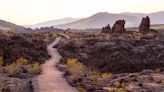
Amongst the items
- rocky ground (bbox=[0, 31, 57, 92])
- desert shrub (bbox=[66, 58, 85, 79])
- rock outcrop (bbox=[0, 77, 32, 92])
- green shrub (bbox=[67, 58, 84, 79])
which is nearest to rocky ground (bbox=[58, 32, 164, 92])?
rocky ground (bbox=[0, 31, 57, 92])

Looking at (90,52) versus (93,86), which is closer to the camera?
(93,86)

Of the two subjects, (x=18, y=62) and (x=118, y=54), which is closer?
(x=18, y=62)

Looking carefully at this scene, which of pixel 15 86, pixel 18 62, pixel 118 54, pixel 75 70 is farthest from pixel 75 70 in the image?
pixel 118 54

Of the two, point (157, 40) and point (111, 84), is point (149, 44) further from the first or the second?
point (111, 84)

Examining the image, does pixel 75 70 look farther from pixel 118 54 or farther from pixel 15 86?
pixel 118 54

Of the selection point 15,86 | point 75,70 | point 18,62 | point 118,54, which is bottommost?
point 118,54

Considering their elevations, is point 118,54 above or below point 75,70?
below

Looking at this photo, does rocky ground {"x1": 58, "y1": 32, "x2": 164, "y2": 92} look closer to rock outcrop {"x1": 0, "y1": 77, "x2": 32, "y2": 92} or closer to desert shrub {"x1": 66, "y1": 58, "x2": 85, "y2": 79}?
desert shrub {"x1": 66, "y1": 58, "x2": 85, "y2": 79}

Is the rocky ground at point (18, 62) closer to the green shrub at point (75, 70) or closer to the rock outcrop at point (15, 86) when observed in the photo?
the rock outcrop at point (15, 86)

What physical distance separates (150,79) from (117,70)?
35.9 metres

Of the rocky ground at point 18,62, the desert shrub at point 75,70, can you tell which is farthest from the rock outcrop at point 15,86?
the desert shrub at point 75,70

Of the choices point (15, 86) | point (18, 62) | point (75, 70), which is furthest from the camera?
point (18, 62)

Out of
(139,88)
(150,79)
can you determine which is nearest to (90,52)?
(150,79)

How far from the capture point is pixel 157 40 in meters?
90.6
